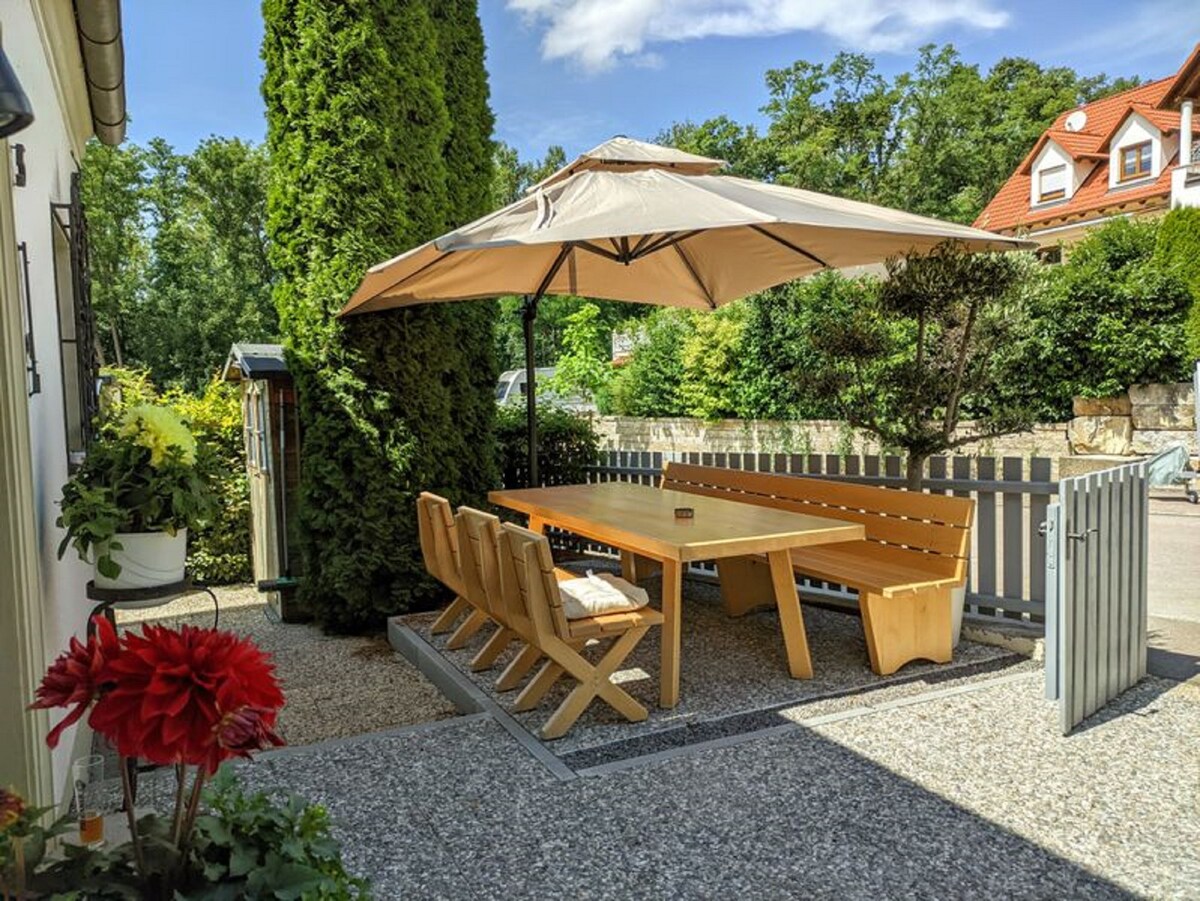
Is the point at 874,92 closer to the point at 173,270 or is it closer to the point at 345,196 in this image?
the point at 173,270

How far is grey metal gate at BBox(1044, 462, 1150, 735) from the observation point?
3547 millimetres

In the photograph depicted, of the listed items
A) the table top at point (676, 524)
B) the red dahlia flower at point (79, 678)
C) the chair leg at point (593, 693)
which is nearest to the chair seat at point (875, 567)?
the table top at point (676, 524)

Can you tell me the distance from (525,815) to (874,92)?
36518 mm

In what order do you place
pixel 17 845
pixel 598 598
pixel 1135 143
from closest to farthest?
pixel 17 845
pixel 598 598
pixel 1135 143

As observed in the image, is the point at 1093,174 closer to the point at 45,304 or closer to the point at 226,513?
Answer: the point at 226,513

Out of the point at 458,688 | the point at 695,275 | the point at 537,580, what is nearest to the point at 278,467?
the point at 458,688

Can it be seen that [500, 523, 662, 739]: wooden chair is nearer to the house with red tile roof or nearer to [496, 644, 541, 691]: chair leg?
[496, 644, 541, 691]: chair leg

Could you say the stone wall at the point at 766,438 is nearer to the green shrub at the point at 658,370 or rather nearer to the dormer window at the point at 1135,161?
the green shrub at the point at 658,370

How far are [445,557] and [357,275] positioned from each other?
2.30 meters

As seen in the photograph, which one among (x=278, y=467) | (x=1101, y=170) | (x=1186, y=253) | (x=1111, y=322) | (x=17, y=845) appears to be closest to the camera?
(x=17, y=845)

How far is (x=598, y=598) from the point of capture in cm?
406

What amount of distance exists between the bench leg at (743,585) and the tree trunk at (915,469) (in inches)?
43.1

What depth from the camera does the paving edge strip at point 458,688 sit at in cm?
351

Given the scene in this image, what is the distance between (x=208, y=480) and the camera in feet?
8.84
